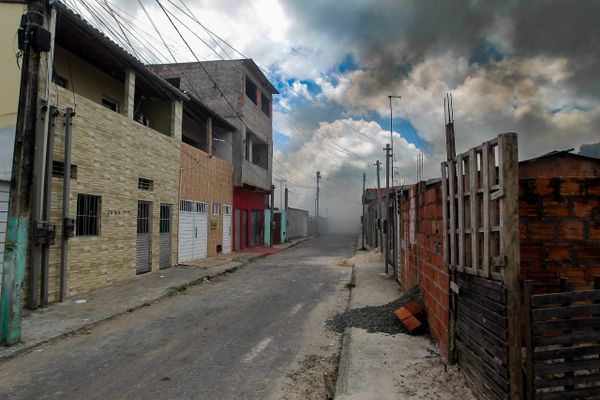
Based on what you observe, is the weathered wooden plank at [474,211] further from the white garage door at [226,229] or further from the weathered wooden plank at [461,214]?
the white garage door at [226,229]

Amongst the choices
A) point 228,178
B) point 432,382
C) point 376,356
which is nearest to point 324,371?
point 376,356

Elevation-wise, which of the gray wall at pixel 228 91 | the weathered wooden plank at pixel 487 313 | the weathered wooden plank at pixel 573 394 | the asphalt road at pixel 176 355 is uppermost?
the gray wall at pixel 228 91

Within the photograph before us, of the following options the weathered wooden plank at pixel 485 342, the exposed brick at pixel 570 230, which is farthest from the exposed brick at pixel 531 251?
the weathered wooden plank at pixel 485 342

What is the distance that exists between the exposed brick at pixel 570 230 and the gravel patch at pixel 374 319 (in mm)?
3150

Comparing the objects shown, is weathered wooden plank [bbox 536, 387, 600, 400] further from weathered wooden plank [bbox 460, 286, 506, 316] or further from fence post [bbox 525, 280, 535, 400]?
weathered wooden plank [bbox 460, 286, 506, 316]

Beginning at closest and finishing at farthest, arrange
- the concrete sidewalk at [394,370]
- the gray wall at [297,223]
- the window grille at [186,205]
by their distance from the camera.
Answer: the concrete sidewalk at [394,370] < the window grille at [186,205] < the gray wall at [297,223]

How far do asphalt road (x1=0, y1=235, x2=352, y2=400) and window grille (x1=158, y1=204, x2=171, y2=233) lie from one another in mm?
5496

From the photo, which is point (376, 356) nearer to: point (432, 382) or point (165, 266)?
point (432, 382)

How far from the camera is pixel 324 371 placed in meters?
5.42

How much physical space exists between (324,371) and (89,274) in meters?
7.89

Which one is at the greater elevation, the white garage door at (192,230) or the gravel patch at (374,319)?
the white garage door at (192,230)

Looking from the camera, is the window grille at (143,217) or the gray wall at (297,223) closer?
the window grille at (143,217)

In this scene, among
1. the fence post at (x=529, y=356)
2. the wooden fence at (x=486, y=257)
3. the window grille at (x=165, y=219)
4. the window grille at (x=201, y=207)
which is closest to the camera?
the fence post at (x=529, y=356)

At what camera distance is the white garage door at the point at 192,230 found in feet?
54.2
